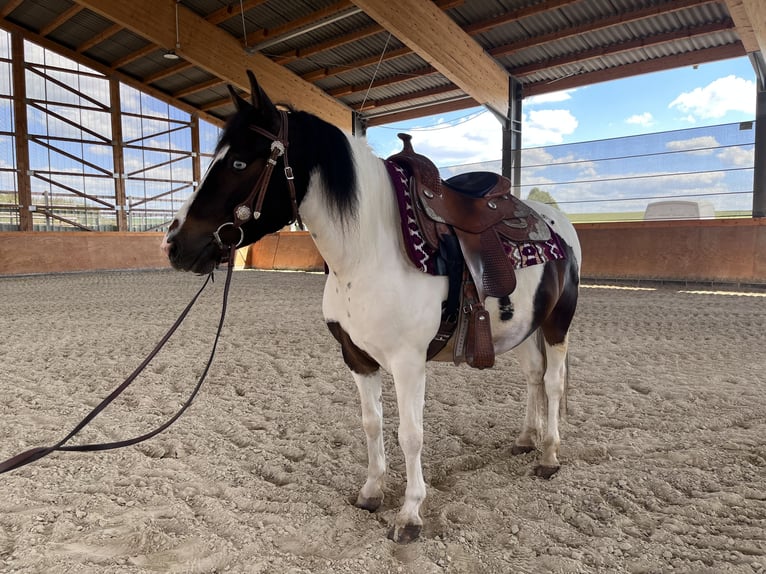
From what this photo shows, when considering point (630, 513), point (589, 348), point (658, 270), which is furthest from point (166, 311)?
point (658, 270)

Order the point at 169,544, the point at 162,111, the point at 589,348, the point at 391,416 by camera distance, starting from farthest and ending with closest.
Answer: the point at 162,111, the point at 589,348, the point at 391,416, the point at 169,544

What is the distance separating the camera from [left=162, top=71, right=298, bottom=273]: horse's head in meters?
1.42

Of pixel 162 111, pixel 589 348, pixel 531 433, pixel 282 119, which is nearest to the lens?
pixel 282 119

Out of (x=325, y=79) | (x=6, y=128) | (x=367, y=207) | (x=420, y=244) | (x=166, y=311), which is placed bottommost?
(x=166, y=311)

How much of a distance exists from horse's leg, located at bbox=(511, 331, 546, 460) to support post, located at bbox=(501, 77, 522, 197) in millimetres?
9161

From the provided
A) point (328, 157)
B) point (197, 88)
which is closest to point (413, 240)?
point (328, 157)

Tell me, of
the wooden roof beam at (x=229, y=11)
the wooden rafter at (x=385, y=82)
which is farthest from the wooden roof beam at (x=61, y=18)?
the wooden rafter at (x=385, y=82)

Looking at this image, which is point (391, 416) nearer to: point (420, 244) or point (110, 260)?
point (420, 244)

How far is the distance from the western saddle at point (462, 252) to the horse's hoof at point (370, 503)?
1.95ft

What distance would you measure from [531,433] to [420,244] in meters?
1.27

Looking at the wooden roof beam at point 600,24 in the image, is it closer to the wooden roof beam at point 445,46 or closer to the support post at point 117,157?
the wooden roof beam at point 445,46

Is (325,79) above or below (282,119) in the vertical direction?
above

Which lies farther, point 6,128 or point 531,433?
point 6,128

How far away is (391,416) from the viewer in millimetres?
2828
